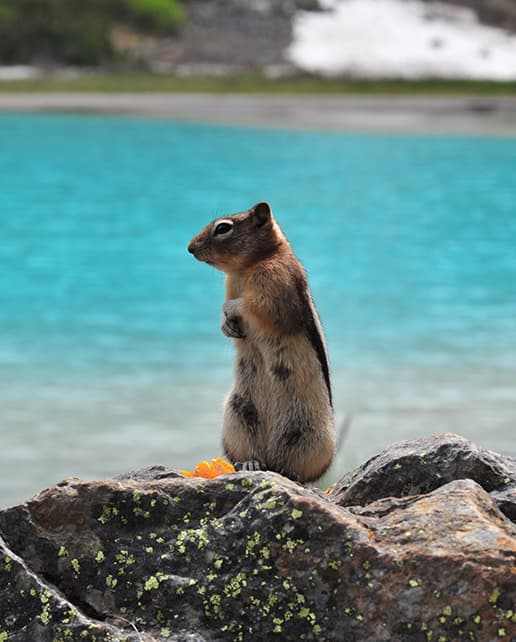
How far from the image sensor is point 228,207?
3706 centimetres

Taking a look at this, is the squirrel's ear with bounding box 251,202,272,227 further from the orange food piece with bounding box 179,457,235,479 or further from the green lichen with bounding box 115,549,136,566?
the green lichen with bounding box 115,549,136,566

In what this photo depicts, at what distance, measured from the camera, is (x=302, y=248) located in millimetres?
32562

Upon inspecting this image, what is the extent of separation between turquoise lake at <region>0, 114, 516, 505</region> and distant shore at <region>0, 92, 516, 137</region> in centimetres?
278

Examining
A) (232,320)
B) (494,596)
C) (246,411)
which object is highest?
(232,320)

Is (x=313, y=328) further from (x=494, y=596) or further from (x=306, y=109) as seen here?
(x=306, y=109)

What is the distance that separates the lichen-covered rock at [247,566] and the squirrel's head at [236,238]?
1597 mm

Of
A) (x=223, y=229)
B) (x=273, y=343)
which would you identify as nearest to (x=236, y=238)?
(x=223, y=229)

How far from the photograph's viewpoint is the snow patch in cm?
7369

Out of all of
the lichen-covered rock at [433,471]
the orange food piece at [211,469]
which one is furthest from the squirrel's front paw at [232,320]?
the lichen-covered rock at [433,471]

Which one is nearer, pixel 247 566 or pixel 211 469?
pixel 247 566

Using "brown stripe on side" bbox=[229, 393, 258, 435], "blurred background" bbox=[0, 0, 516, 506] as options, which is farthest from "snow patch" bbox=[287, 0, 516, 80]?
"brown stripe on side" bbox=[229, 393, 258, 435]

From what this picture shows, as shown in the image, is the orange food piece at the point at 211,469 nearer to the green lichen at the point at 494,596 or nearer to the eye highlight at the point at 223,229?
the eye highlight at the point at 223,229

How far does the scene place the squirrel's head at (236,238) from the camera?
5.52 meters

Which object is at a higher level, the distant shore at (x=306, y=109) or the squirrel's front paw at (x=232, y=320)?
the distant shore at (x=306, y=109)
